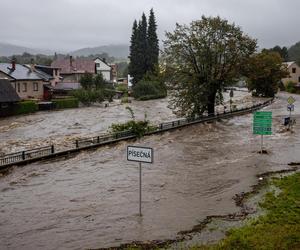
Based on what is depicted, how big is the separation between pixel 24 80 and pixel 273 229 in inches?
2326

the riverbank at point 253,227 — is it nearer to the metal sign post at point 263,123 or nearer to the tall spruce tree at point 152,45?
the metal sign post at point 263,123

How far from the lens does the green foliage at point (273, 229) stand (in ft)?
37.8

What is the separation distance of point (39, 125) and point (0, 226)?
31.7m

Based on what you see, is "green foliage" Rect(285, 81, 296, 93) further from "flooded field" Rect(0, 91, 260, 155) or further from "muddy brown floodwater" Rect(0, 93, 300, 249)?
"muddy brown floodwater" Rect(0, 93, 300, 249)

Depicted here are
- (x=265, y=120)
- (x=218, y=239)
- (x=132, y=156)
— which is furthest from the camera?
(x=265, y=120)

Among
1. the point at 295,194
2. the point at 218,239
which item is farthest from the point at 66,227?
the point at 295,194

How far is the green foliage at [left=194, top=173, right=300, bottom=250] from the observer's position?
11523mm

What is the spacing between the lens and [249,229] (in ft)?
43.0

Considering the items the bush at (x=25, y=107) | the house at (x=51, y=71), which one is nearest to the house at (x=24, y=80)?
the bush at (x=25, y=107)

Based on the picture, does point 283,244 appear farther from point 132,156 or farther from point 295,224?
point 132,156

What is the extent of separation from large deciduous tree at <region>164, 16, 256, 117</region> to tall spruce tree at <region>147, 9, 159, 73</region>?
46.8 m

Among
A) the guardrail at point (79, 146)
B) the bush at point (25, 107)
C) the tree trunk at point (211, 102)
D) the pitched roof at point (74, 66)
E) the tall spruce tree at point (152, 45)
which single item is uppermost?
the tall spruce tree at point (152, 45)

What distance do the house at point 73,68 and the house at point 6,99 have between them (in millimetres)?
39724

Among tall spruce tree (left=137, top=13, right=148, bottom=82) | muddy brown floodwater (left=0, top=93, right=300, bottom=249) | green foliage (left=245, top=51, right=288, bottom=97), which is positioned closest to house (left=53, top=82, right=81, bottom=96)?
tall spruce tree (left=137, top=13, right=148, bottom=82)
